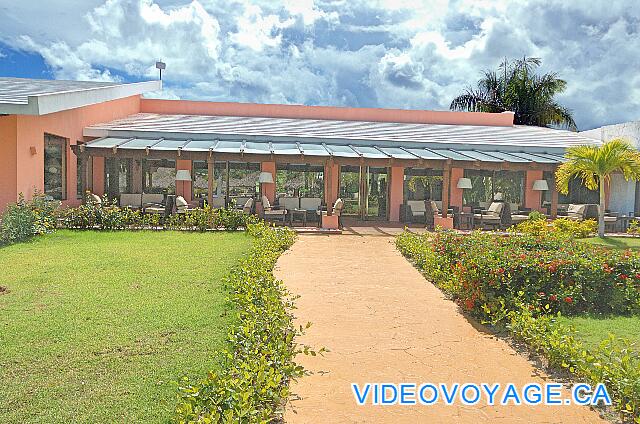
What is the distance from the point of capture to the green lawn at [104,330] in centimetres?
403

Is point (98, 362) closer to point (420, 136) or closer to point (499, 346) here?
point (499, 346)

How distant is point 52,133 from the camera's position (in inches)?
583

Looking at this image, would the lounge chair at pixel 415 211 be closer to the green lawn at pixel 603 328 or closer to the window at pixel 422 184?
the window at pixel 422 184

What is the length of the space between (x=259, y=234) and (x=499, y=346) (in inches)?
319

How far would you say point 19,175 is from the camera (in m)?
12.7

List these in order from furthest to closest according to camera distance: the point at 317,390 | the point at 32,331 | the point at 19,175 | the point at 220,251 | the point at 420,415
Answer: the point at 19,175, the point at 220,251, the point at 32,331, the point at 317,390, the point at 420,415

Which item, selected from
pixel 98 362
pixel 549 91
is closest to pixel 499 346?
pixel 98 362

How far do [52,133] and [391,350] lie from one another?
12.7m

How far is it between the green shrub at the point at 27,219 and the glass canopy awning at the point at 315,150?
3.10 meters

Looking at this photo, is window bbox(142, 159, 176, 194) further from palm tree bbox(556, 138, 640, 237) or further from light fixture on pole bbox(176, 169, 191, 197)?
palm tree bbox(556, 138, 640, 237)

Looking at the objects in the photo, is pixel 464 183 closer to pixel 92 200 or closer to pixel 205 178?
pixel 205 178

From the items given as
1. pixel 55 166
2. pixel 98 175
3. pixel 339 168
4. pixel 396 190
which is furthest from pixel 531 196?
pixel 55 166

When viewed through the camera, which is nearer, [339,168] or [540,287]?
[540,287]

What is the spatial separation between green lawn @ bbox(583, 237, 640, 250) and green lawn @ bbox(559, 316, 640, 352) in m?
7.39
